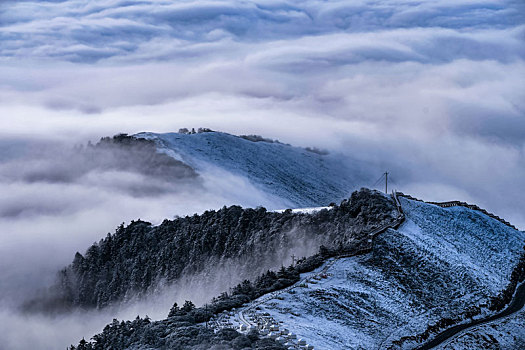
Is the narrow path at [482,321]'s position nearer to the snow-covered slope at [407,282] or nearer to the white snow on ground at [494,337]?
the white snow on ground at [494,337]

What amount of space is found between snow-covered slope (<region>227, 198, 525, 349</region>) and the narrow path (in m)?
2.23

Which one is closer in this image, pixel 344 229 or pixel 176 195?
pixel 344 229

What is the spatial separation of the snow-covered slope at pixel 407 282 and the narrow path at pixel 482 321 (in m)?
2.23

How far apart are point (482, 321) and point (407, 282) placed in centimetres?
1115

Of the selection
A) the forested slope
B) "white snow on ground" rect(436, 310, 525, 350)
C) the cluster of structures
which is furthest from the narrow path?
the forested slope

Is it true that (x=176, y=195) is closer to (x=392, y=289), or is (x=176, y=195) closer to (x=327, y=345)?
(x=392, y=289)

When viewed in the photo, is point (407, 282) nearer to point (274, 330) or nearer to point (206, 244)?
point (274, 330)

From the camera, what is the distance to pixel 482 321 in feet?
316

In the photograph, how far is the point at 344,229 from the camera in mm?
116312

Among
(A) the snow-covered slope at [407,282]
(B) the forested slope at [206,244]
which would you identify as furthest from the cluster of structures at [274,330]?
(B) the forested slope at [206,244]

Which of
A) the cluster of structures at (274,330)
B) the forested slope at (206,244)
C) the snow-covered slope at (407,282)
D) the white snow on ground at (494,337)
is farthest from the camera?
the forested slope at (206,244)

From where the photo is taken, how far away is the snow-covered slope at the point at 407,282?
266 feet

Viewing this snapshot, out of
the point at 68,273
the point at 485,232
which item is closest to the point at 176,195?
the point at 68,273

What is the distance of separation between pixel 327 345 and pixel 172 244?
71.5m
